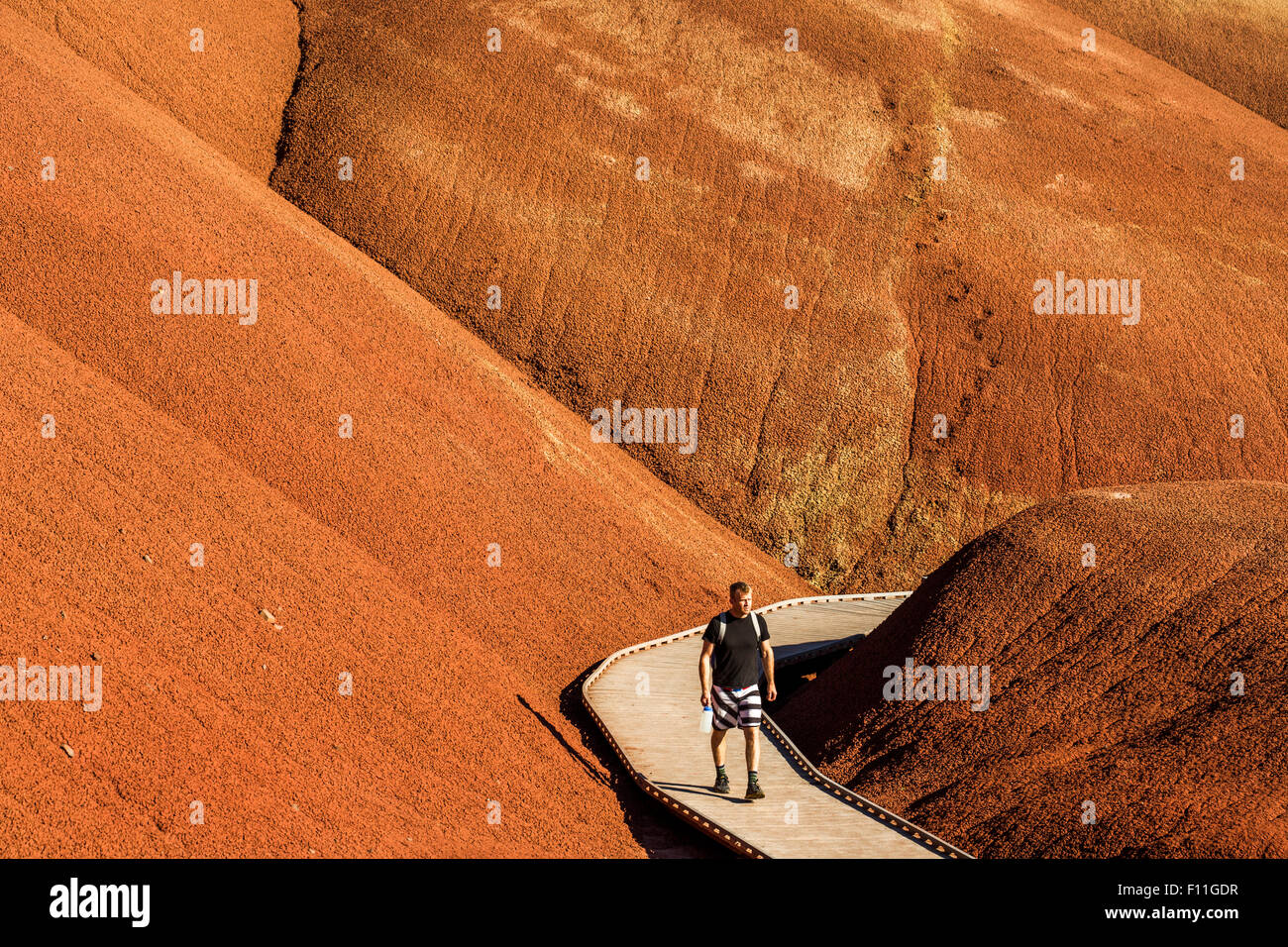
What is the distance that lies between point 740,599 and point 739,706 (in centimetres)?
103

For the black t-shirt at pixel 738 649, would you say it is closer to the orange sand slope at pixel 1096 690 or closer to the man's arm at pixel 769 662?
the man's arm at pixel 769 662

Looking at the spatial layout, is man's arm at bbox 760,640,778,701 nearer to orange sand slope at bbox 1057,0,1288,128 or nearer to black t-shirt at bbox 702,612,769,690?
black t-shirt at bbox 702,612,769,690

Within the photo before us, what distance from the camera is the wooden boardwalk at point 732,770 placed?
10109mm

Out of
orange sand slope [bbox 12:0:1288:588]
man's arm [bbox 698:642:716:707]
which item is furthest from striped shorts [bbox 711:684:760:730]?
orange sand slope [bbox 12:0:1288:588]

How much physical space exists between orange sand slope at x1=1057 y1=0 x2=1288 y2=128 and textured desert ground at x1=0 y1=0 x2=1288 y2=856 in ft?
0.67

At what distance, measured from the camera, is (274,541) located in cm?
1270

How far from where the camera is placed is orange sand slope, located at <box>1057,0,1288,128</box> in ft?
133

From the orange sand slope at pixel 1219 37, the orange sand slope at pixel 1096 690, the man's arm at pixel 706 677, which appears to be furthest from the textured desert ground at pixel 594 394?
the man's arm at pixel 706 677

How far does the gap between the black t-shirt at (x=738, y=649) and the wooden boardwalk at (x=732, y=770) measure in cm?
122

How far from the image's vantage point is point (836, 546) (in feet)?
79.7

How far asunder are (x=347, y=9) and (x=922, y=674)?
26846mm

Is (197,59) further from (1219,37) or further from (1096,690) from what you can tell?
(1219,37)

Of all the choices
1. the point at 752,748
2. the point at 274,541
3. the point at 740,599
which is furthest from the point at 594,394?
the point at 740,599
